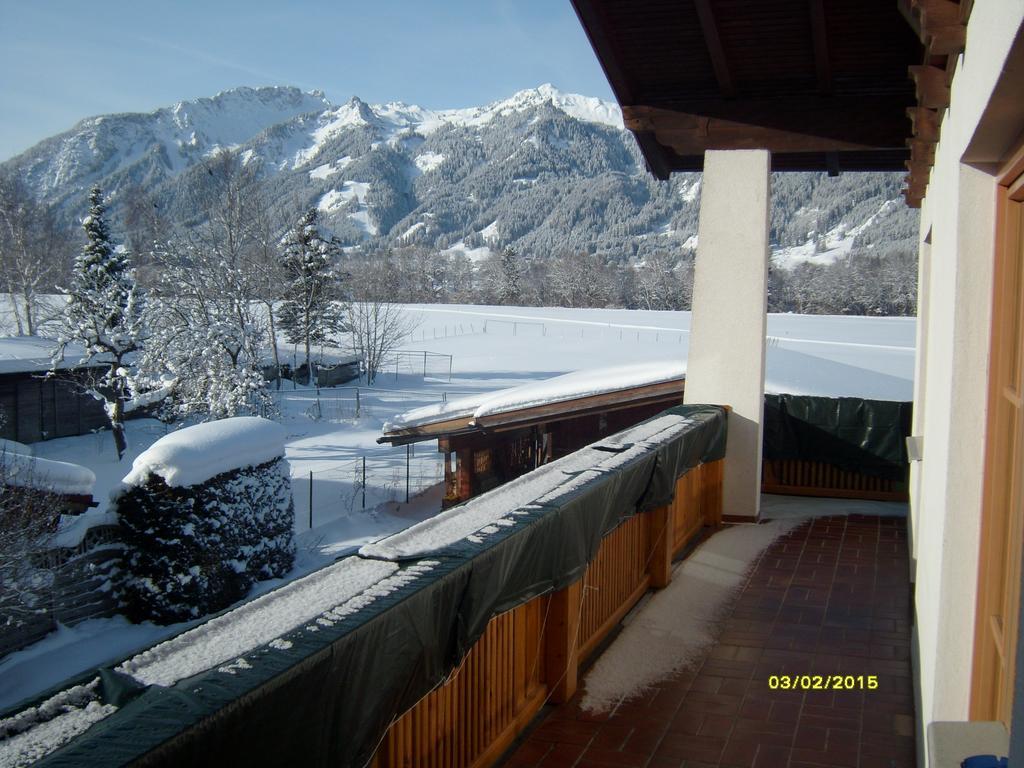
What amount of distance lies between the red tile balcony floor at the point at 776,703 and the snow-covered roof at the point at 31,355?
22.0 meters

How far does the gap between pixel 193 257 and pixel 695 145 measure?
2028 centimetres

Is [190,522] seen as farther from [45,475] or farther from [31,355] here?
[31,355]

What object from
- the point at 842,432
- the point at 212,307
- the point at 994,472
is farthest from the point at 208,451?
the point at 212,307

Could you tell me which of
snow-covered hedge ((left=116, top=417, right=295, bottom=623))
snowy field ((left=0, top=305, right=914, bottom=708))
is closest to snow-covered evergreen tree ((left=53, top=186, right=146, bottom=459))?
snowy field ((left=0, top=305, right=914, bottom=708))

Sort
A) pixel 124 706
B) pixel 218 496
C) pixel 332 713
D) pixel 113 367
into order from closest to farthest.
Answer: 1. pixel 124 706
2. pixel 332 713
3. pixel 218 496
4. pixel 113 367

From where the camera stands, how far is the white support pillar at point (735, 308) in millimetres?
8086

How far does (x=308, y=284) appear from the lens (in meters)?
37.3

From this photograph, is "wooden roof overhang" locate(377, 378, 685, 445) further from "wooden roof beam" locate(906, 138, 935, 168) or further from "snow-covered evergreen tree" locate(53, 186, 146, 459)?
"snow-covered evergreen tree" locate(53, 186, 146, 459)

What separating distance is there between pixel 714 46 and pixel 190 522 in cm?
795

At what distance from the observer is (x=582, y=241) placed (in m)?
180

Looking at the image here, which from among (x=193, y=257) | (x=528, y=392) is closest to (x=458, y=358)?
(x=193, y=257)

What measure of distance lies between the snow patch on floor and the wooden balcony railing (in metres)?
0.12

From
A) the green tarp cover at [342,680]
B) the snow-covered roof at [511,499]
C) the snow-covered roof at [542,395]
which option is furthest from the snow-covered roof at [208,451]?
the green tarp cover at [342,680]

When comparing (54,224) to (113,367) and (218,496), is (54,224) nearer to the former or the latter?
(113,367)
